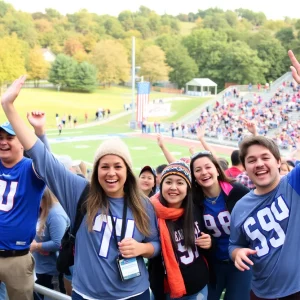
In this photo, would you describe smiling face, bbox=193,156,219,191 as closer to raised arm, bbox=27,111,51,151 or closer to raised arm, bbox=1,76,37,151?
raised arm, bbox=27,111,51,151

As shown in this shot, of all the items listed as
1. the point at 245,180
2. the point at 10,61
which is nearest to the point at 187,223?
the point at 245,180

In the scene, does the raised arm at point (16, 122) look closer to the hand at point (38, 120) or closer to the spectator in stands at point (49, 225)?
the hand at point (38, 120)

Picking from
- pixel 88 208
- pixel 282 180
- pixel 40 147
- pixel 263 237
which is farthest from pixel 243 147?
pixel 40 147

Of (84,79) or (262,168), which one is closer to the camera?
(262,168)

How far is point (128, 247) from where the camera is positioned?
101 inches

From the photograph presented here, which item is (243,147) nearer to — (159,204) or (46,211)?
(159,204)

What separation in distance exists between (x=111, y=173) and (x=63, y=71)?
6327cm

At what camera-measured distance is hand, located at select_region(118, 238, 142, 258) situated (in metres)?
2.56

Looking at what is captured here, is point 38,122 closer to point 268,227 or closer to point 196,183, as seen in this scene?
point 196,183

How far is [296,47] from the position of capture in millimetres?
69438

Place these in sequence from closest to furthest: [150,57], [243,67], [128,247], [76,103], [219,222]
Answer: [128,247]
[219,222]
[76,103]
[243,67]
[150,57]

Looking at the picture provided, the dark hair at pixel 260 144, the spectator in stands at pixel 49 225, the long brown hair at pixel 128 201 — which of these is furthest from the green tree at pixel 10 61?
the dark hair at pixel 260 144

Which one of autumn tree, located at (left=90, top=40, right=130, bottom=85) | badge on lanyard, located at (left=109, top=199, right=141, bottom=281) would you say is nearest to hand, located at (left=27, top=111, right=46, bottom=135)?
badge on lanyard, located at (left=109, top=199, right=141, bottom=281)

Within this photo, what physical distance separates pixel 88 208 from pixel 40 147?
1.55 feet
